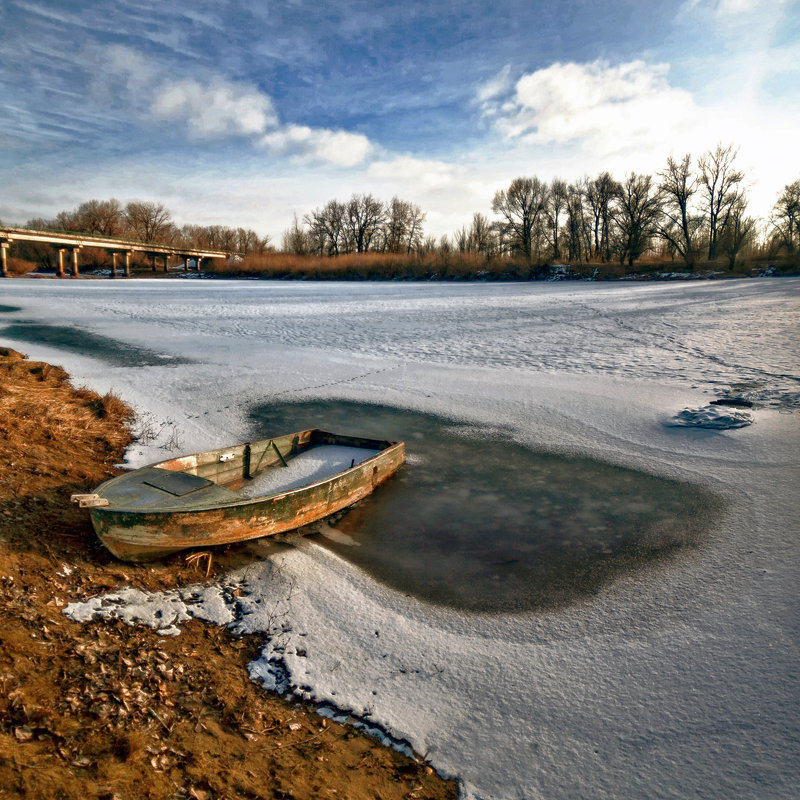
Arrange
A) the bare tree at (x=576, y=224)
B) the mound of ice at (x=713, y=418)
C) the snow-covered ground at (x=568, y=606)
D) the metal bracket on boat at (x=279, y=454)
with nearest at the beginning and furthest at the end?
the snow-covered ground at (x=568, y=606) < the metal bracket on boat at (x=279, y=454) < the mound of ice at (x=713, y=418) < the bare tree at (x=576, y=224)

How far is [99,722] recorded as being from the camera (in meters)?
2.66

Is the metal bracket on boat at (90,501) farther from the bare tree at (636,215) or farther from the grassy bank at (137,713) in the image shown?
the bare tree at (636,215)

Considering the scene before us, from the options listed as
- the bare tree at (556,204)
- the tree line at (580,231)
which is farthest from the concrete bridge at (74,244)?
→ the bare tree at (556,204)

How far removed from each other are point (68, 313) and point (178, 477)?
17.0 metres

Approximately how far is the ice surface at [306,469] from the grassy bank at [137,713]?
1.60 meters

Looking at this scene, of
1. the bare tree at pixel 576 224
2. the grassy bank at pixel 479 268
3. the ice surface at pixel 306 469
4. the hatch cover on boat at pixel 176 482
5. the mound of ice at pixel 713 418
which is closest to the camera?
the hatch cover on boat at pixel 176 482

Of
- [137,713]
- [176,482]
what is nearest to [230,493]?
[176,482]

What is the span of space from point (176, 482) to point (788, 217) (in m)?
43.6

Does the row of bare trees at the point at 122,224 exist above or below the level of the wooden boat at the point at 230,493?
above

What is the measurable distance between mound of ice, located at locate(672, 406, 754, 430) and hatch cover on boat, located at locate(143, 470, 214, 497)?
649 cm

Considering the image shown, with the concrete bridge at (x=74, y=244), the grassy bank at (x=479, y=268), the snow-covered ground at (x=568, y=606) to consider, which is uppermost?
the concrete bridge at (x=74, y=244)

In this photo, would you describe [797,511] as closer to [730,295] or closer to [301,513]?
[301,513]

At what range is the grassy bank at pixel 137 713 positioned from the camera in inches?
94.7

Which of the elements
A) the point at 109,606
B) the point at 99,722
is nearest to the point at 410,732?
the point at 99,722
